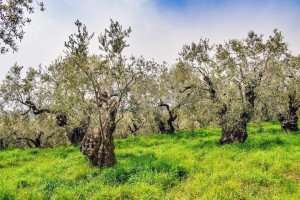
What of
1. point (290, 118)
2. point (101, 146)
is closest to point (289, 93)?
point (290, 118)

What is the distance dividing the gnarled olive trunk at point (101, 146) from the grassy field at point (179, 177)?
0.67 metres

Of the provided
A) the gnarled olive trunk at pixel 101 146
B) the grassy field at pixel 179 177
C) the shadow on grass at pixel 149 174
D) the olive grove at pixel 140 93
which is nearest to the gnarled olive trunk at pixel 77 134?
the olive grove at pixel 140 93

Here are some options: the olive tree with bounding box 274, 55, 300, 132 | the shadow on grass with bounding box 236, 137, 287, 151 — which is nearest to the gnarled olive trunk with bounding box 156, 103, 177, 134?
the olive tree with bounding box 274, 55, 300, 132

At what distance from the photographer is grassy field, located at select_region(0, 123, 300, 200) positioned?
17375 mm

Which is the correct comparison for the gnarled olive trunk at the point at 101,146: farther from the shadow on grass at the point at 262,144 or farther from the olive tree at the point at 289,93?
the olive tree at the point at 289,93

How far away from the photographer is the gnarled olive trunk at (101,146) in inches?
977

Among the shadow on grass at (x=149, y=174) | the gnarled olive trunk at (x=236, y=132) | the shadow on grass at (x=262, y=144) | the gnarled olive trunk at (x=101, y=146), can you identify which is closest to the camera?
the shadow on grass at (x=149, y=174)

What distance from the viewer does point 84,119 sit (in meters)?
39.3

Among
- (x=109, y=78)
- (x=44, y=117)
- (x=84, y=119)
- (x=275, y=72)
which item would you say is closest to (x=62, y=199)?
(x=109, y=78)

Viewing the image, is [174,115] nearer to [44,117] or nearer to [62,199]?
[44,117]

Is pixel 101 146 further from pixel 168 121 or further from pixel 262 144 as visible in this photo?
pixel 168 121

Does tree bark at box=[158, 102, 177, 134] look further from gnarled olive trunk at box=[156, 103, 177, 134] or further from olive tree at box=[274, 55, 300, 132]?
olive tree at box=[274, 55, 300, 132]

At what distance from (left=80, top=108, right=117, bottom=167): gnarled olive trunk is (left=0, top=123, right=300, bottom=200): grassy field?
0.67 metres

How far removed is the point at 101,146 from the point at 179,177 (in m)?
6.78
